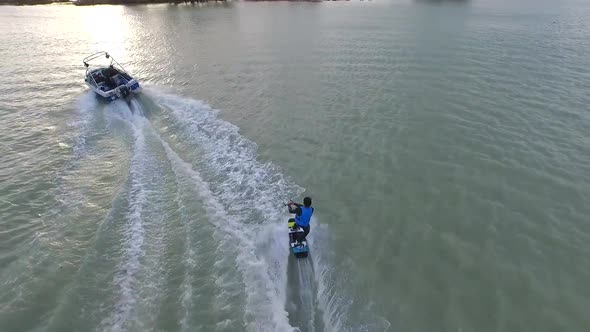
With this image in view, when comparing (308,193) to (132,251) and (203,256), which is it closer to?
(203,256)

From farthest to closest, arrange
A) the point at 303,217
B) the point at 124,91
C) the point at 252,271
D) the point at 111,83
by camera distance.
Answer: the point at 111,83 < the point at 124,91 < the point at 303,217 < the point at 252,271

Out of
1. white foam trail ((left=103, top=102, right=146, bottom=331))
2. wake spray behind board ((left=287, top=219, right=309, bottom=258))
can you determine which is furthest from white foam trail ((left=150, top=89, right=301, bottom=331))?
white foam trail ((left=103, top=102, right=146, bottom=331))

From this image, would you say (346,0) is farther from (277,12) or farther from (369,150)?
(369,150)

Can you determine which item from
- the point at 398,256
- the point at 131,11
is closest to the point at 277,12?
the point at 131,11

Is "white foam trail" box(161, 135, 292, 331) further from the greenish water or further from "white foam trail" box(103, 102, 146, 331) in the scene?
"white foam trail" box(103, 102, 146, 331)

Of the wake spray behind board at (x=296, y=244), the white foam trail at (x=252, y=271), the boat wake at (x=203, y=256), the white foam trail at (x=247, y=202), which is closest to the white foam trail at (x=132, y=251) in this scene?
the boat wake at (x=203, y=256)

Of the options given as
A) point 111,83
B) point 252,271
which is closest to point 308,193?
point 252,271

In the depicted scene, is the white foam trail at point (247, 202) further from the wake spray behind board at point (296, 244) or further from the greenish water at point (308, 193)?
the wake spray behind board at point (296, 244)
